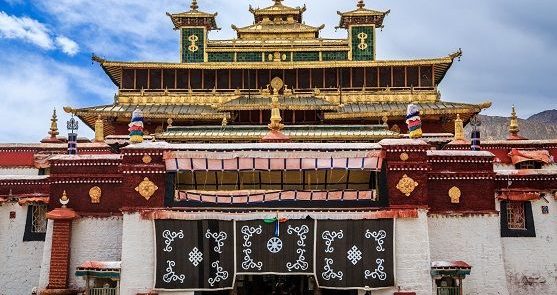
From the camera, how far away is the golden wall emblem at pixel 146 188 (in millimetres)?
16594

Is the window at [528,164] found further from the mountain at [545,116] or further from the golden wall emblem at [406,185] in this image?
the mountain at [545,116]

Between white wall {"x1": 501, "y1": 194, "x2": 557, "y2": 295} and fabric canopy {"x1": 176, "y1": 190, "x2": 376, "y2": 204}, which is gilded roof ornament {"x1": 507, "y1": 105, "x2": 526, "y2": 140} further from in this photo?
fabric canopy {"x1": 176, "y1": 190, "x2": 376, "y2": 204}

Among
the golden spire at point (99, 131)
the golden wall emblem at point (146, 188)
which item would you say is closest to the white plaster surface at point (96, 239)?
the golden wall emblem at point (146, 188)

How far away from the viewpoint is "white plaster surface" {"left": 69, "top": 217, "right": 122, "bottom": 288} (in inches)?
680

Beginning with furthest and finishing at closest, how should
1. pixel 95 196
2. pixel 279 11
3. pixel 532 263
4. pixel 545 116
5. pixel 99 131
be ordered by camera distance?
1. pixel 545 116
2. pixel 279 11
3. pixel 99 131
4. pixel 532 263
5. pixel 95 196

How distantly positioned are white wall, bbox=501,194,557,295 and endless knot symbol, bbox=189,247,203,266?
881 cm

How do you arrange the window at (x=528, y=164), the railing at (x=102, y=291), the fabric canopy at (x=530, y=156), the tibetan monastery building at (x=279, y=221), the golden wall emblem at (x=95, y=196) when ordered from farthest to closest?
the window at (x=528, y=164), the fabric canopy at (x=530, y=156), the golden wall emblem at (x=95, y=196), the tibetan monastery building at (x=279, y=221), the railing at (x=102, y=291)

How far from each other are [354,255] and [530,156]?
11.3 metres

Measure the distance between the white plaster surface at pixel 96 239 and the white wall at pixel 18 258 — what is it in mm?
2229

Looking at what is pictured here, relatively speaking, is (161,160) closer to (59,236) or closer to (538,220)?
(59,236)

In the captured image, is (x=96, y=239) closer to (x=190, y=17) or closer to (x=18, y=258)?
(x=18, y=258)

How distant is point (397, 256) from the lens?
16.2 meters

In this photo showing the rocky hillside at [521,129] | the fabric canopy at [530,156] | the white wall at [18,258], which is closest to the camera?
the white wall at [18,258]

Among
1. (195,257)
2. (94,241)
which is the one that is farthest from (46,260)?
(195,257)
